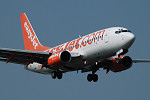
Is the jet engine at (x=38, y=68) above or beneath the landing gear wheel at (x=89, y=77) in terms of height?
above

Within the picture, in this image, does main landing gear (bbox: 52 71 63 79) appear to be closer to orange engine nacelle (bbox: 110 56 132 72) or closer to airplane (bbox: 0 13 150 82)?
airplane (bbox: 0 13 150 82)

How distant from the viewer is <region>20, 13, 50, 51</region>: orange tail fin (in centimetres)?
5244

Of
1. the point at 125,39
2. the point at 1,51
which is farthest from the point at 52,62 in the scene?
the point at 125,39

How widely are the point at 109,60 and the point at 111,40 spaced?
6.47m

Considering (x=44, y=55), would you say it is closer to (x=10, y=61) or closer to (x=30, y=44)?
(x=10, y=61)

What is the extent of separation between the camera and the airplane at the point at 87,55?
1485 inches

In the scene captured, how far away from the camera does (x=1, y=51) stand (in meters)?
39.5

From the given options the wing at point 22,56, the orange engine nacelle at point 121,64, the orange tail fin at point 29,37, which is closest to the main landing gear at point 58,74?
the wing at point 22,56

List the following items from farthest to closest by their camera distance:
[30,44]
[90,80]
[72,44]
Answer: [30,44], [90,80], [72,44]

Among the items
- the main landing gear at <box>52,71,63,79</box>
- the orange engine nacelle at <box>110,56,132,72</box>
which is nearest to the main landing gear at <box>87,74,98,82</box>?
the orange engine nacelle at <box>110,56,132,72</box>

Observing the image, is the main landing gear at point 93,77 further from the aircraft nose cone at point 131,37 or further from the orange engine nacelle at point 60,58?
the aircraft nose cone at point 131,37

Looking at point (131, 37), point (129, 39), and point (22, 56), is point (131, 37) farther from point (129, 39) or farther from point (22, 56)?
point (22, 56)

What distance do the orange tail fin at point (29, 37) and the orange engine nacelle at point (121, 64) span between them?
445 inches

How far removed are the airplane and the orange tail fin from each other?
5937 millimetres
